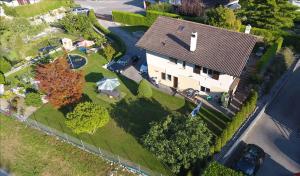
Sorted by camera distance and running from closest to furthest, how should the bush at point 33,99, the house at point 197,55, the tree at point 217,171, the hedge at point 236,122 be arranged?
1. the tree at point 217,171
2. the hedge at point 236,122
3. the house at point 197,55
4. the bush at point 33,99

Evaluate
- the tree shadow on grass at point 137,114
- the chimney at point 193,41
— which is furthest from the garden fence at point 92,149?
the chimney at point 193,41

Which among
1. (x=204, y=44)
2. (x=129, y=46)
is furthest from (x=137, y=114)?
(x=129, y=46)

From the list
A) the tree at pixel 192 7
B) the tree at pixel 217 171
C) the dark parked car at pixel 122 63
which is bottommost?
the dark parked car at pixel 122 63

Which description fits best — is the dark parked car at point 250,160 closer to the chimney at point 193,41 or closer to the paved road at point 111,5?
the chimney at point 193,41

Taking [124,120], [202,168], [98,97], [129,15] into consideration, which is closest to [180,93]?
[124,120]

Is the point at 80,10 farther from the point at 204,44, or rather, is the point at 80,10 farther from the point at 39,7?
the point at 204,44

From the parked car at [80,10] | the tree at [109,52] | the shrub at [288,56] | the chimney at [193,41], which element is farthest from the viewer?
the parked car at [80,10]
